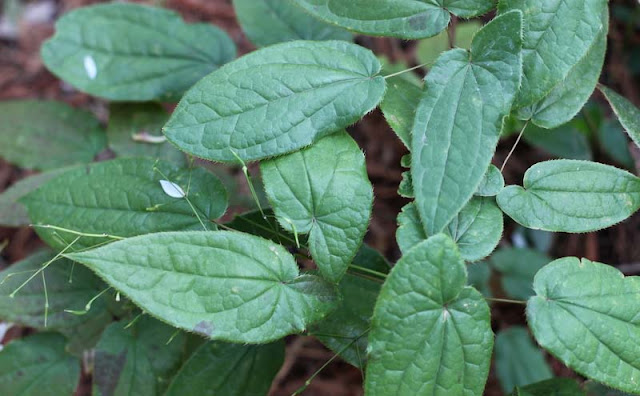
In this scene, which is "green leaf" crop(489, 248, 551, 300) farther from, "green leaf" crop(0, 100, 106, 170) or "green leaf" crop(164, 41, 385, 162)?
"green leaf" crop(0, 100, 106, 170)

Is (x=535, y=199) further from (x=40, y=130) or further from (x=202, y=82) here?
(x=40, y=130)

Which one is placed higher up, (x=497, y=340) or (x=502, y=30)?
(x=502, y=30)

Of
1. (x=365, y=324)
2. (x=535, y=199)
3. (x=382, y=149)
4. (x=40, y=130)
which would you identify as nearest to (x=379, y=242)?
(x=382, y=149)

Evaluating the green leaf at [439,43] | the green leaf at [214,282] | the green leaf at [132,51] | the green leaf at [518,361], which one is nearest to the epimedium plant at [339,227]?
the green leaf at [214,282]

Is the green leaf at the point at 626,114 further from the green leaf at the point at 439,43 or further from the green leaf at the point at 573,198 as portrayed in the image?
the green leaf at the point at 439,43

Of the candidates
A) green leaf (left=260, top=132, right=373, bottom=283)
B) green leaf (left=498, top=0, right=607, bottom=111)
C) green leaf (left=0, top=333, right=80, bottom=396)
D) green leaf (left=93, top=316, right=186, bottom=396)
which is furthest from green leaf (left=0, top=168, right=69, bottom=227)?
green leaf (left=498, top=0, right=607, bottom=111)

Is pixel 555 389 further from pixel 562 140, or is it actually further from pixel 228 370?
pixel 562 140

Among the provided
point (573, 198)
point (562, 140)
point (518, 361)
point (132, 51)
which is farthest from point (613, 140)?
point (132, 51)
